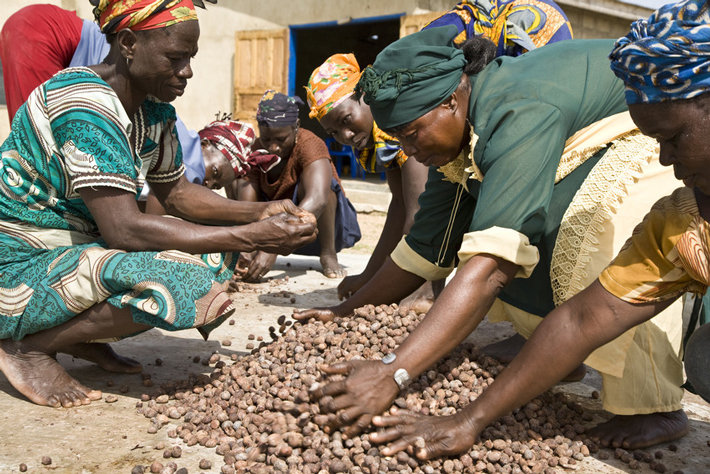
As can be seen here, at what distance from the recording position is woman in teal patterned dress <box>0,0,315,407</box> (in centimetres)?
258

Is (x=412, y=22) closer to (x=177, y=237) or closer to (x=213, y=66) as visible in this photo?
Result: (x=213, y=66)

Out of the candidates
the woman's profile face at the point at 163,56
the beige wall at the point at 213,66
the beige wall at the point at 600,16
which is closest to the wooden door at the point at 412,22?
the beige wall at the point at 600,16

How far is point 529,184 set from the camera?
222cm

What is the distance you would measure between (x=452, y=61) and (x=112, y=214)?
1.47 m

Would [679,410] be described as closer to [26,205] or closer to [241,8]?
[26,205]

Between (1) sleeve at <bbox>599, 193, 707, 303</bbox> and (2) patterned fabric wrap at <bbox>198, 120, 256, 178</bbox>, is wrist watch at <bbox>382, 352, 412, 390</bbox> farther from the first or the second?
(2) patterned fabric wrap at <bbox>198, 120, 256, 178</bbox>

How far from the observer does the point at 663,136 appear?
1.82 meters

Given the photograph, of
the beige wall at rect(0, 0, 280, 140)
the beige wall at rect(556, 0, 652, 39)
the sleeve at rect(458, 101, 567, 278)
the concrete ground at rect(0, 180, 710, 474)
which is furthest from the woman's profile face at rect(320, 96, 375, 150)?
the beige wall at rect(0, 0, 280, 140)

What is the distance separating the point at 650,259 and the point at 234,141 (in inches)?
164

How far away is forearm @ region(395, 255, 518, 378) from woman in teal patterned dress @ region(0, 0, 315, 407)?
2.98 feet

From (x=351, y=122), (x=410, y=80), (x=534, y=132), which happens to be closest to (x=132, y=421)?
(x=410, y=80)

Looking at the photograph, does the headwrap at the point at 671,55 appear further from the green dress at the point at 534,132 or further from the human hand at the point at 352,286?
the human hand at the point at 352,286

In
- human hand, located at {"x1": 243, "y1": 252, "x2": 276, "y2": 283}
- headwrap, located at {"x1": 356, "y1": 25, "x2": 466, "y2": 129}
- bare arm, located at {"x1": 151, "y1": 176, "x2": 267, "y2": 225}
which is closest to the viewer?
headwrap, located at {"x1": 356, "y1": 25, "x2": 466, "y2": 129}

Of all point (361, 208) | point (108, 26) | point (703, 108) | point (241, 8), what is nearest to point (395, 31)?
point (241, 8)
